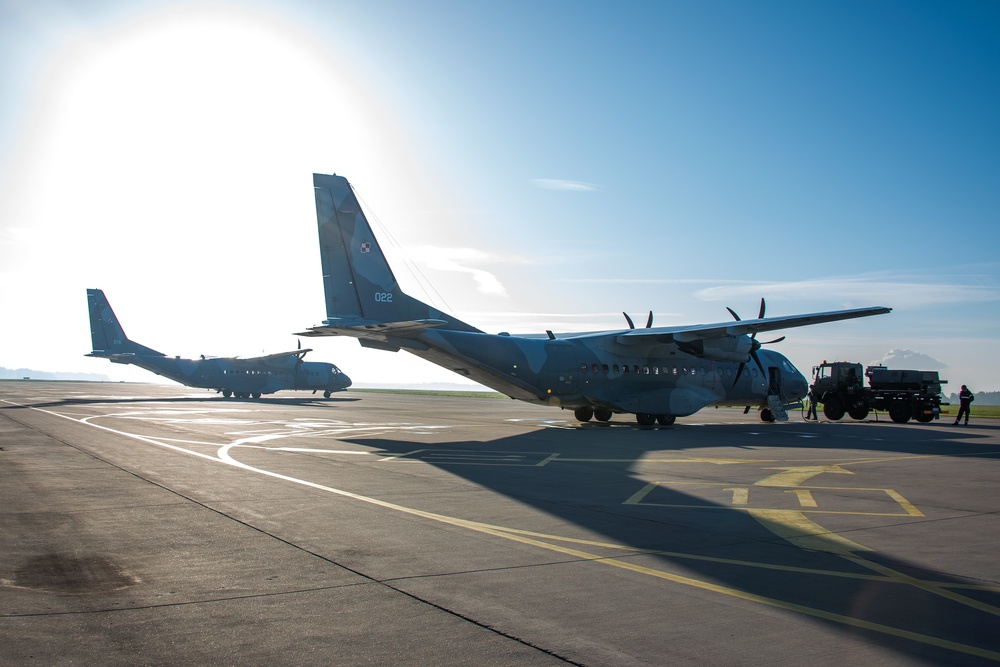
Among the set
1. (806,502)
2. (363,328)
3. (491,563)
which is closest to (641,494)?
(806,502)

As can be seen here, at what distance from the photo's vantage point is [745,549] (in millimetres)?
8430

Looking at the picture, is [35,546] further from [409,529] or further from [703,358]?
[703,358]

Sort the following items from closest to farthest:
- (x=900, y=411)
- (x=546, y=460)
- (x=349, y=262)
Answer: (x=546, y=460), (x=349, y=262), (x=900, y=411)

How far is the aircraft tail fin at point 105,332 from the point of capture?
60969 millimetres

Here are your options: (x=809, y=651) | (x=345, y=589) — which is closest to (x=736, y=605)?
(x=809, y=651)

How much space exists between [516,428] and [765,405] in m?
14.1

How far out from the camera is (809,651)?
5.16 metres

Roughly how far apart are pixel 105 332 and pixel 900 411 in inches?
2263

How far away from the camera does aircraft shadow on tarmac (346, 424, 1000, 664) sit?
5.81m

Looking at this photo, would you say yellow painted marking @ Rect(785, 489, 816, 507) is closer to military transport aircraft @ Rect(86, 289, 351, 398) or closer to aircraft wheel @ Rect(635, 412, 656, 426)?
aircraft wheel @ Rect(635, 412, 656, 426)

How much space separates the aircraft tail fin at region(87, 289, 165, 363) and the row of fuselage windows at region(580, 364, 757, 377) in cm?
4624

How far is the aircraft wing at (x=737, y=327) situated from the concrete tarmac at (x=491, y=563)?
Result: 11.5 metres

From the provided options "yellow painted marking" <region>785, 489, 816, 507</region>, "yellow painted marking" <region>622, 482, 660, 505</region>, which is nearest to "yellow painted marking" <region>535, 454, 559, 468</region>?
"yellow painted marking" <region>622, 482, 660, 505</region>

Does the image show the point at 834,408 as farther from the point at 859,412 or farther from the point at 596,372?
the point at 596,372
